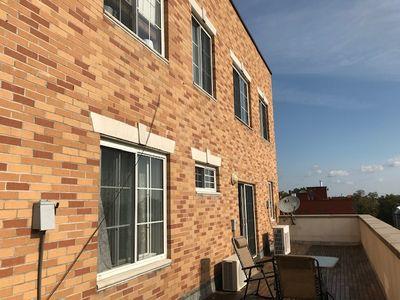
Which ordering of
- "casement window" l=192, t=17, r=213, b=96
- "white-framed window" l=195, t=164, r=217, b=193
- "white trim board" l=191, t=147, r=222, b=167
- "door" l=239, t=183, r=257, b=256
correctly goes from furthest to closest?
"door" l=239, t=183, r=257, b=256, "casement window" l=192, t=17, r=213, b=96, "white-framed window" l=195, t=164, r=217, b=193, "white trim board" l=191, t=147, r=222, b=167

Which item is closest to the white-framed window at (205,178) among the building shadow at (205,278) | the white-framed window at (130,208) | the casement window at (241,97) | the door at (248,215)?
the building shadow at (205,278)

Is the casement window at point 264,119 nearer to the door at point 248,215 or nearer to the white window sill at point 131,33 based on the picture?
the door at point 248,215

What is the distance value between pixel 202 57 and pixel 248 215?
5235 mm

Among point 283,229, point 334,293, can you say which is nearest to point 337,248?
point 283,229

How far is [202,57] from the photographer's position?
854cm

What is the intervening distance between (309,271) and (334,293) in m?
2.44

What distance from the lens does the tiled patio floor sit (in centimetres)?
→ 742

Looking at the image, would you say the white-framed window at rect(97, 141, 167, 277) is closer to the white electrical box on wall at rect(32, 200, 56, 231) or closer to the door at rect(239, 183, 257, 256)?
the white electrical box on wall at rect(32, 200, 56, 231)

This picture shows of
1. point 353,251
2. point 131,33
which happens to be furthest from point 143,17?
point 353,251

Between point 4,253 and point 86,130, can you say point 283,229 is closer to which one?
point 86,130

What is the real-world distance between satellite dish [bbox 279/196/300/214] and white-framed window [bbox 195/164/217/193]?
8.27m

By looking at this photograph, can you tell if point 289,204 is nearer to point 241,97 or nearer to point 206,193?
point 241,97

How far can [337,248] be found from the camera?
47.4 ft

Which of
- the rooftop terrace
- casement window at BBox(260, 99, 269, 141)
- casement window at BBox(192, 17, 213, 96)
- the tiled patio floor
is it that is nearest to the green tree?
the rooftop terrace
